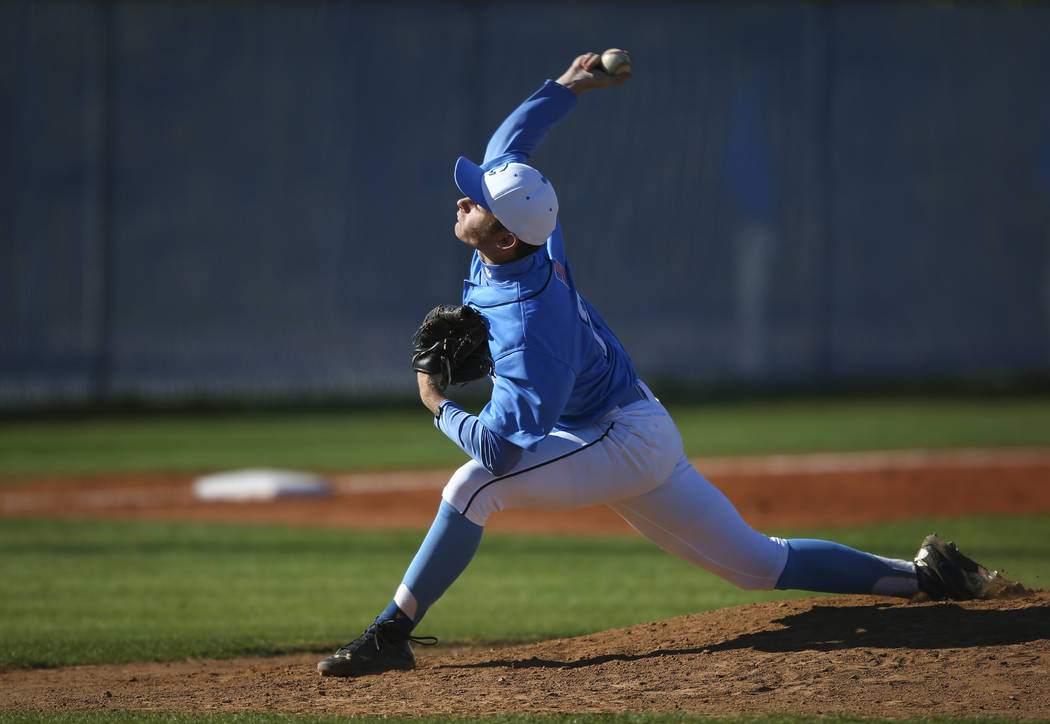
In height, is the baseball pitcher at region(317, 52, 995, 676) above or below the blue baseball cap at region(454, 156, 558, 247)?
below

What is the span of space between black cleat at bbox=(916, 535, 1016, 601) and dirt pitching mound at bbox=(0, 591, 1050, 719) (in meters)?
0.08

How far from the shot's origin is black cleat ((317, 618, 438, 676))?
4336 millimetres

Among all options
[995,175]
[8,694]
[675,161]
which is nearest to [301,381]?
[675,161]

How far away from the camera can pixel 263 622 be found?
6.07m

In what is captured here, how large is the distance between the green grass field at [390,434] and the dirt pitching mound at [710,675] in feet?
25.0

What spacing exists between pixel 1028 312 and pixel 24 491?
45.9 feet

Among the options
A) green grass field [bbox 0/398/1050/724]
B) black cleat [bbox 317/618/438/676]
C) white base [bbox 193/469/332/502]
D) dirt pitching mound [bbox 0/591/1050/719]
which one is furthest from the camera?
white base [bbox 193/469/332/502]

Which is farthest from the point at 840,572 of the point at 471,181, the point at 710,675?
the point at 471,181

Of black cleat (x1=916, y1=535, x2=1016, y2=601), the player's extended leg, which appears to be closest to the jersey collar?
the player's extended leg

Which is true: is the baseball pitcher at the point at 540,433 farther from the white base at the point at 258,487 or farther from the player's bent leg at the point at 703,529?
the white base at the point at 258,487

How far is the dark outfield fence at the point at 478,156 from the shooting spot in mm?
16688

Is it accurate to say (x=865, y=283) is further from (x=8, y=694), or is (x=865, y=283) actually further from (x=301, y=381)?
(x=8, y=694)

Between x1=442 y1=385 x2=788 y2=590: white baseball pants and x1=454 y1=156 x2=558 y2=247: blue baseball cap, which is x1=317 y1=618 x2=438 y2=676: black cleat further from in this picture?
x1=454 y1=156 x2=558 y2=247: blue baseball cap

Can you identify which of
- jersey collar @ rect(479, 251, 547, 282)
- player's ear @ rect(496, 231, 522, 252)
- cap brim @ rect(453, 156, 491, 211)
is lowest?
→ jersey collar @ rect(479, 251, 547, 282)
